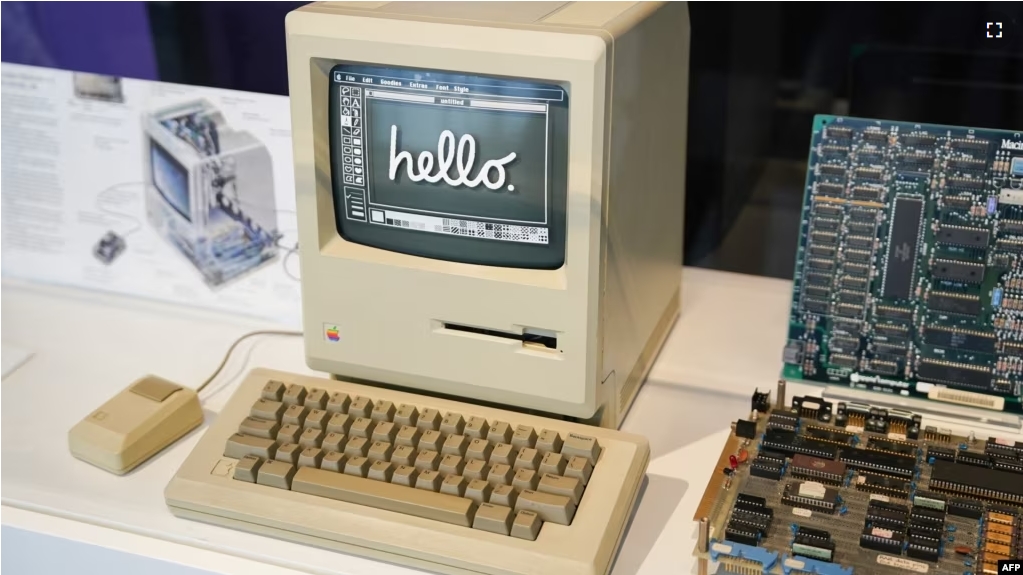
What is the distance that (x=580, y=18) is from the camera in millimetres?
1168

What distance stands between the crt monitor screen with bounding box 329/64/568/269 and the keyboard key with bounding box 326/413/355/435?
0.67ft

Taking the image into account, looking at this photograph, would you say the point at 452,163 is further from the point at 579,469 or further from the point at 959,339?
the point at 959,339

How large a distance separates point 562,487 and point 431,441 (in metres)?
0.16

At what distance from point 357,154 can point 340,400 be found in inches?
11.2

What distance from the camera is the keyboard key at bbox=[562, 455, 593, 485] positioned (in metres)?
1.14

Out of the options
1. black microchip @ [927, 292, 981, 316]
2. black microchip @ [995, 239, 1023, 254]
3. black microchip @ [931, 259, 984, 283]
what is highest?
black microchip @ [995, 239, 1023, 254]

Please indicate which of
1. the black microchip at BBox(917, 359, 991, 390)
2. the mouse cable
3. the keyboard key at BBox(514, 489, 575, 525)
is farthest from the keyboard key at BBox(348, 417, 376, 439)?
the black microchip at BBox(917, 359, 991, 390)

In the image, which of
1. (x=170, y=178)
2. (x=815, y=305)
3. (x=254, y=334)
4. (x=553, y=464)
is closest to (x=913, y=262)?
(x=815, y=305)

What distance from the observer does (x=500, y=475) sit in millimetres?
1142

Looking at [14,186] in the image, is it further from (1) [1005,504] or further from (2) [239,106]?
(1) [1005,504]

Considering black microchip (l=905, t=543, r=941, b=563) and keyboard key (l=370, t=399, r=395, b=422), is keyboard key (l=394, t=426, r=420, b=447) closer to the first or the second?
keyboard key (l=370, t=399, r=395, b=422)

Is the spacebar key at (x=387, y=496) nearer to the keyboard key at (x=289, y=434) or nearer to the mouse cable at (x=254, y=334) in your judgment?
the keyboard key at (x=289, y=434)

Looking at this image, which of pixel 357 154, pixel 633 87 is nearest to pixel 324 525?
pixel 357 154

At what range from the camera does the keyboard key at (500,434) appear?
120cm
